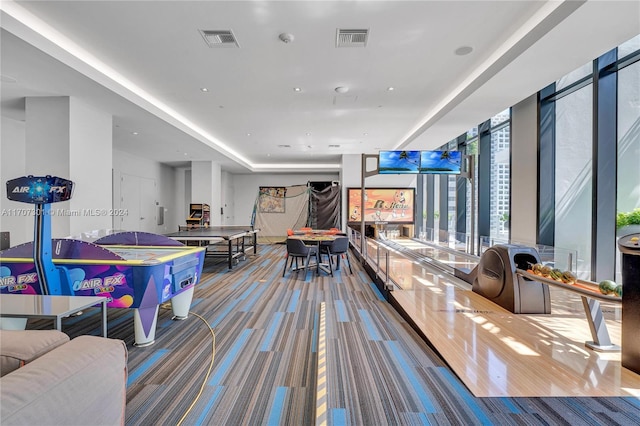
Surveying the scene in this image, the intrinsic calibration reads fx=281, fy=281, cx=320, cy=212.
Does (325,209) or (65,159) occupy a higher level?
(65,159)

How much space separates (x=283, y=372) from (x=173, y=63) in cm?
447

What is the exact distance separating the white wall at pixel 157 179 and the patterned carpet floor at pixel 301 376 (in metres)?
6.51

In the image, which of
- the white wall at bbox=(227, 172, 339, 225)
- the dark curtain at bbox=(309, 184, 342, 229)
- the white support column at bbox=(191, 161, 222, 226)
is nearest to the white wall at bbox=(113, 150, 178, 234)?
the white support column at bbox=(191, 161, 222, 226)

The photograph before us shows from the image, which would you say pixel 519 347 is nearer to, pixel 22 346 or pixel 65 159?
pixel 22 346

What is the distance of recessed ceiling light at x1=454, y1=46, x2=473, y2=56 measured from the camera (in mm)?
3817

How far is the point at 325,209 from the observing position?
10.6 metres

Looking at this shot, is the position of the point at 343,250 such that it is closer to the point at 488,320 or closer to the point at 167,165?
the point at 488,320

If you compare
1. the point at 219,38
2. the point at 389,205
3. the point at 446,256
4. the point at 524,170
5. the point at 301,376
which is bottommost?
the point at 301,376

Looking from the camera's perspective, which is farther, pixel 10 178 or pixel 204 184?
pixel 204 184

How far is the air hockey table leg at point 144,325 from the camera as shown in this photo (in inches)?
108

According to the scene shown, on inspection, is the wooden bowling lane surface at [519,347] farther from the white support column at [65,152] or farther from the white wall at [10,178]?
the white wall at [10,178]

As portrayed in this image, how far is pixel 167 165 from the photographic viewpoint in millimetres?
11672

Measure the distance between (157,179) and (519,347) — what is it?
39.5ft

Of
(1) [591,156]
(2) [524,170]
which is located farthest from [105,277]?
(2) [524,170]
